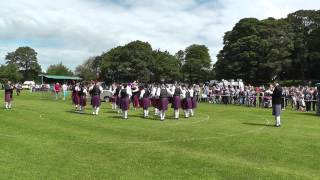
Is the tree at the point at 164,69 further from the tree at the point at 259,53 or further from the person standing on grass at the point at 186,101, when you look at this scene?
the person standing on grass at the point at 186,101

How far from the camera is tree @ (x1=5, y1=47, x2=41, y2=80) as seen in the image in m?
157

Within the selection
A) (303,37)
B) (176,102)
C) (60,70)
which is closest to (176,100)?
(176,102)

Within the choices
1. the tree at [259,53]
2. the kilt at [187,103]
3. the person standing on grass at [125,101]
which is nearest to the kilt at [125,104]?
the person standing on grass at [125,101]

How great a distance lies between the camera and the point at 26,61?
15775 cm

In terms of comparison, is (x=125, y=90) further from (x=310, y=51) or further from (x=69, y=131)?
(x=310, y=51)

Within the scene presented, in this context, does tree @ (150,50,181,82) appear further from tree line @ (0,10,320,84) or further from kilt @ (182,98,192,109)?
kilt @ (182,98,192,109)

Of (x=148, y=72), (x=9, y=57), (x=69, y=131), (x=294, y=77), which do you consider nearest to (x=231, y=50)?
(x=294, y=77)

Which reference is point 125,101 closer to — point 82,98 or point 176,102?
point 176,102

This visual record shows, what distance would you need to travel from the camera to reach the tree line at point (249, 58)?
79.6 meters

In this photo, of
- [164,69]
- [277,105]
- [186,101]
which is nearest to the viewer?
[277,105]

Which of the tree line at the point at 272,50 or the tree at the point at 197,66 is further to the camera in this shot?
the tree at the point at 197,66

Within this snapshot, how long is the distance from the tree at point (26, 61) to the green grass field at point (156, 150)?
139m

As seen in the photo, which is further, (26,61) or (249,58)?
(26,61)

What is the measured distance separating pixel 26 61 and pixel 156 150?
150 m
